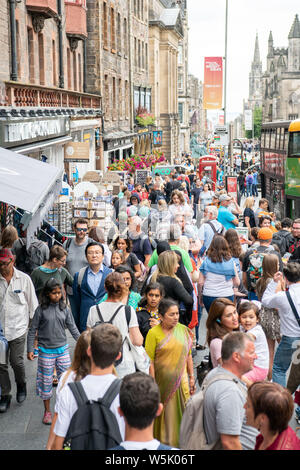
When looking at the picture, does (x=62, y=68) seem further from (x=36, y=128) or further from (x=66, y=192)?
(x=66, y=192)

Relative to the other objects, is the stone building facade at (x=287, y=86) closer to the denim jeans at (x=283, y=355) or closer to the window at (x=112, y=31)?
the window at (x=112, y=31)

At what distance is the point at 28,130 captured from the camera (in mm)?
15578

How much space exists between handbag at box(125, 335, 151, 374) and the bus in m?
15.1

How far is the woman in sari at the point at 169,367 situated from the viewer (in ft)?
19.0

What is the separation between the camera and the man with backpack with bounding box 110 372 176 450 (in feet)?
11.4

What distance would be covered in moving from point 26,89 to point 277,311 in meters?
11.1

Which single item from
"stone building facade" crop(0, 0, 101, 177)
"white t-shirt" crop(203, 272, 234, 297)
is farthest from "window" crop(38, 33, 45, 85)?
"white t-shirt" crop(203, 272, 234, 297)


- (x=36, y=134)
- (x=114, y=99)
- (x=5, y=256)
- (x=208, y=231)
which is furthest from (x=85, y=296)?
(x=114, y=99)

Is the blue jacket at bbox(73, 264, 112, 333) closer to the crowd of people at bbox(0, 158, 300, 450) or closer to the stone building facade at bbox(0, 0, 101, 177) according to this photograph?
the crowd of people at bbox(0, 158, 300, 450)

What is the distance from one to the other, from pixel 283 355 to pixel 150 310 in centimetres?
168

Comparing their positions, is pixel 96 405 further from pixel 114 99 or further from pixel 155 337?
pixel 114 99

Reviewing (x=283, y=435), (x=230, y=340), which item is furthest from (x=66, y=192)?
(x=283, y=435)
